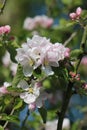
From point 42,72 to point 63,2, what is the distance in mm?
3151

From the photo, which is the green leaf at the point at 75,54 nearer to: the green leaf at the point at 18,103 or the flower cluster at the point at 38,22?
the green leaf at the point at 18,103

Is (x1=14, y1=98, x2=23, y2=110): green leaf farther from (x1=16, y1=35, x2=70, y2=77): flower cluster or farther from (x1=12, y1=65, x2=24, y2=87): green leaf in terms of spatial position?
(x1=16, y1=35, x2=70, y2=77): flower cluster

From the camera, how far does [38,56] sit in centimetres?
301

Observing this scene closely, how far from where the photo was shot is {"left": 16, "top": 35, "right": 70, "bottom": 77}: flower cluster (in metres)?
2.98

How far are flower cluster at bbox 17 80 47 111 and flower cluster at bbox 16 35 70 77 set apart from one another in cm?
9

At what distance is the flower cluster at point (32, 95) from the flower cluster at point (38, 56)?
9 centimetres

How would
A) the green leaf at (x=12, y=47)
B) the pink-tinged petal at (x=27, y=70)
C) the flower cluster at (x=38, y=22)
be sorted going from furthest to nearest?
the flower cluster at (x=38, y=22), the green leaf at (x=12, y=47), the pink-tinged petal at (x=27, y=70)

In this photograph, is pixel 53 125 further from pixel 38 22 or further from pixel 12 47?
pixel 12 47

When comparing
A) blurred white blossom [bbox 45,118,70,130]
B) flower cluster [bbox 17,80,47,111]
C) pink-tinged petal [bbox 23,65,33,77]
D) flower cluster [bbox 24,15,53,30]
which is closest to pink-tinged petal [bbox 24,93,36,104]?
flower cluster [bbox 17,80,47,111]

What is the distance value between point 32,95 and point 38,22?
3012mm

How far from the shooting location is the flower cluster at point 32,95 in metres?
3.03

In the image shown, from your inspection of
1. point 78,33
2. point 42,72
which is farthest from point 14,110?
point 78,33

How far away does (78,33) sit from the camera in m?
5.28

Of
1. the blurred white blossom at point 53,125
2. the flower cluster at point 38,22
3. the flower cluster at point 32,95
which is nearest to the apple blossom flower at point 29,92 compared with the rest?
the flower cluster at point 32,95
